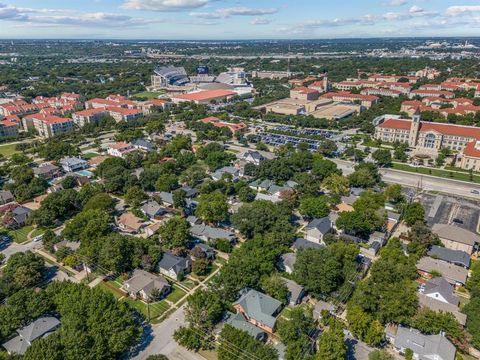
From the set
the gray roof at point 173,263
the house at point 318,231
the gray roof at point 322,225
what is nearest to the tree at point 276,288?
the gray roof at point 173,263

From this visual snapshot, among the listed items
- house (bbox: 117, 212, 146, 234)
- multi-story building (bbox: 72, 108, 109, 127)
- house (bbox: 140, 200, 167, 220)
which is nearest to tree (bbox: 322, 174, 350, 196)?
house (bbox: 140, 200, 167, 220)

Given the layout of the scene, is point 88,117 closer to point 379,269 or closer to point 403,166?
point 403,166

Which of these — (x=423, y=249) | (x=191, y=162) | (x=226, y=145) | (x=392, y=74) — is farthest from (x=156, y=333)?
(x=392, y=74)

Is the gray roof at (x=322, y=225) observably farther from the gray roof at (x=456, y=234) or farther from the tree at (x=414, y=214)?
the gray roof at (x=456, y=234)

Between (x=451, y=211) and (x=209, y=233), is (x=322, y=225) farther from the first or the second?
(x=451, y=211)

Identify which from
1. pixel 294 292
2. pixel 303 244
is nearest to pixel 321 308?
pixel 294 292

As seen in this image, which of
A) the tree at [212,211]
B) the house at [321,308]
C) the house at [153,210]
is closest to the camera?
the house at [321,308]

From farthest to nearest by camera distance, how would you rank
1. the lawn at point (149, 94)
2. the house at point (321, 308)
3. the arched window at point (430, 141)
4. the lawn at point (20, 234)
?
1. the lawn at point (149, 94)
2. the arched window at point (430, 141)
3. the lawn at point (20, 234)
4. the house at point (321, 308)
